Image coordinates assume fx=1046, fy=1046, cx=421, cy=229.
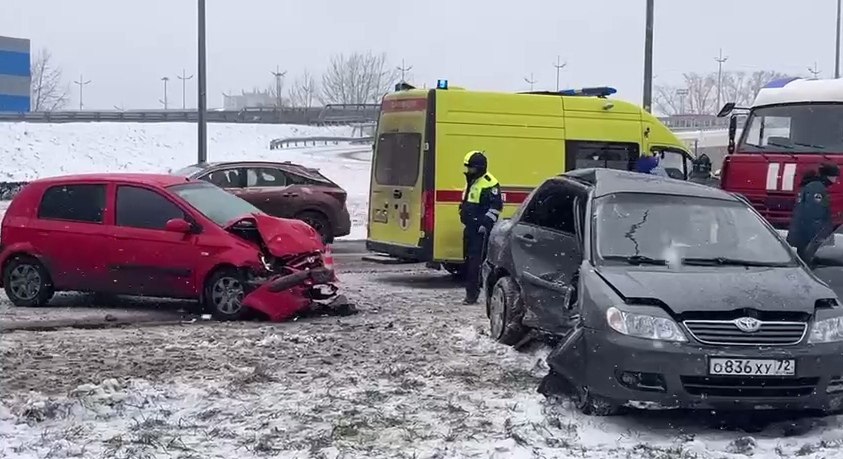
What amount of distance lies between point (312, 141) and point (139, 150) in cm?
856

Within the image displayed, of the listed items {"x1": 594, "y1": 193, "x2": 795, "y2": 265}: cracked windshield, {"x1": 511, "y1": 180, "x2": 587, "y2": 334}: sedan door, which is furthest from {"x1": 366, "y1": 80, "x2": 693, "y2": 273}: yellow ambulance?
{"x1": 594, "y1": 193, "x2": 795, "y2": 265}: cracked windshield

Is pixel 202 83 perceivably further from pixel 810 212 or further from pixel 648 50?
pixel 810 212

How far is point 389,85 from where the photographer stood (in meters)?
89.4

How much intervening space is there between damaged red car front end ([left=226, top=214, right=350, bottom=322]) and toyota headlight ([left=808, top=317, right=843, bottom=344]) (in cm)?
559

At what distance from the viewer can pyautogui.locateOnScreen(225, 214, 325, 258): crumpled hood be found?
35.6 ft

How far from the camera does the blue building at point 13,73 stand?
38375mm

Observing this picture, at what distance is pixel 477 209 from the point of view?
39.4ft

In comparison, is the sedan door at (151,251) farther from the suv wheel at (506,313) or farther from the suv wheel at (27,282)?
the suv wheel at (506,313)

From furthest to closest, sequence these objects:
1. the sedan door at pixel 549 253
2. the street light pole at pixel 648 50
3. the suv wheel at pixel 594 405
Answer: the street light pole at pixel 648 50 → the sedan door at pixel 549 253 → the suv wheel at pixel 594 405

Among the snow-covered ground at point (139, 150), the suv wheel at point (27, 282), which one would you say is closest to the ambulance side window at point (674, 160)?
the suv wheel at point (27, 282)

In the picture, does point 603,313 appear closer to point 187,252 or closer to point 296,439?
point 296,439

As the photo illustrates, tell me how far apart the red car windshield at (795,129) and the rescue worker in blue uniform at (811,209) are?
171 cm

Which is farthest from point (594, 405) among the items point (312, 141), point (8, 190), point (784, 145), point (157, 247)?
point (312, 141)

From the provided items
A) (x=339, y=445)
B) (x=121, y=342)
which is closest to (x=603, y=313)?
(x=339, y=445)
